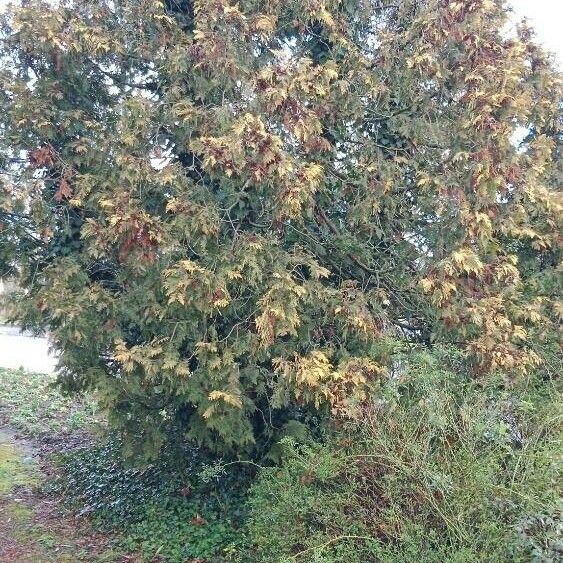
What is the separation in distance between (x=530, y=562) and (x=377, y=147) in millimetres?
3035

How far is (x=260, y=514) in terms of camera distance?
3.81 m

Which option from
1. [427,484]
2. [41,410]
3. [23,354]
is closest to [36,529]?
[427,484]

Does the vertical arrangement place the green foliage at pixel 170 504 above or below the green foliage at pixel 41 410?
above

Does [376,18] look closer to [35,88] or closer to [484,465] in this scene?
[35,88]

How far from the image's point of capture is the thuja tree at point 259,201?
387 cm

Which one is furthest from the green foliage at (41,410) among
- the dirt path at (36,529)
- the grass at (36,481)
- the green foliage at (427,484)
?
the green foliage at (427,484)

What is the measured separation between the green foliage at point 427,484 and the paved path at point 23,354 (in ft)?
28.7

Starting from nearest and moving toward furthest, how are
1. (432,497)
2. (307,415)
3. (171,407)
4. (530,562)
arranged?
(530,562) < (432,497) < (307,415) < (171,407)

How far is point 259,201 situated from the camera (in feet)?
13.6

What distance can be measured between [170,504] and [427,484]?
2760mm

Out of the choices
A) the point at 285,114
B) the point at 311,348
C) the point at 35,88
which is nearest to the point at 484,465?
the point at 311,348

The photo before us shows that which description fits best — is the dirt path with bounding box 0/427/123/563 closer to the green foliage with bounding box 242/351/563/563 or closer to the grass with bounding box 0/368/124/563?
the grass with bounding box 0/368/124/563

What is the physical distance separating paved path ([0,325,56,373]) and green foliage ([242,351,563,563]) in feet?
28.7

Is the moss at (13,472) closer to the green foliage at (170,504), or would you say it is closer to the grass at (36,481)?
the grass at (36,481)
